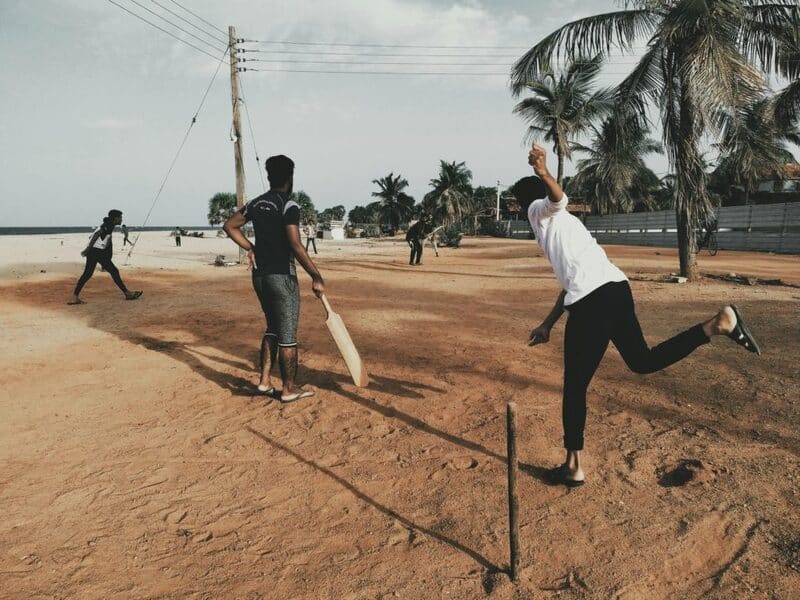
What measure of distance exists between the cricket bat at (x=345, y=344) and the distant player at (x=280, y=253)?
33 centimetres

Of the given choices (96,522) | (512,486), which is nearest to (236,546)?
(96,522)

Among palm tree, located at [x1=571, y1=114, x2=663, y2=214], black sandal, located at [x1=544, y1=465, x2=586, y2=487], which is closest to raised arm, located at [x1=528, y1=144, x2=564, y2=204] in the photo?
black sandal, located at [x1=544, y1=465, x2=586, y2=487]

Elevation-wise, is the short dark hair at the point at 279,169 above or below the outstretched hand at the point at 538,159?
above

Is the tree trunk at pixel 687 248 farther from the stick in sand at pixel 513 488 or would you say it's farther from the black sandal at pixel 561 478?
the stick in sand at pixel 513 488

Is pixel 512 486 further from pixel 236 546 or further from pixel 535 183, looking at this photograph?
pixel 535 183

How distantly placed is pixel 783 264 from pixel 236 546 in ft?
62.8

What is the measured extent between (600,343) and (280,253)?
272cm

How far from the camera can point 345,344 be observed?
4613 millimetres

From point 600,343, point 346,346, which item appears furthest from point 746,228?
point 600,343

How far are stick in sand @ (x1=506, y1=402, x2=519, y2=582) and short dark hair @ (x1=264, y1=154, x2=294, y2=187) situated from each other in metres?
3.14

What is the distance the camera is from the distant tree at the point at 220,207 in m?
65.2

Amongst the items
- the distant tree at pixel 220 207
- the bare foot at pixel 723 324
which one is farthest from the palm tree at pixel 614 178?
the distant tree at pixel 220 207

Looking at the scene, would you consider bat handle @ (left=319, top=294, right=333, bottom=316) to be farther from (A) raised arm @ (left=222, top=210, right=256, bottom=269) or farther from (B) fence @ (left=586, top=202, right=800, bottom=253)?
(B) fence @ (left=586, top=202, right=800, bottom=253)

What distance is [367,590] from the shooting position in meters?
2.26
